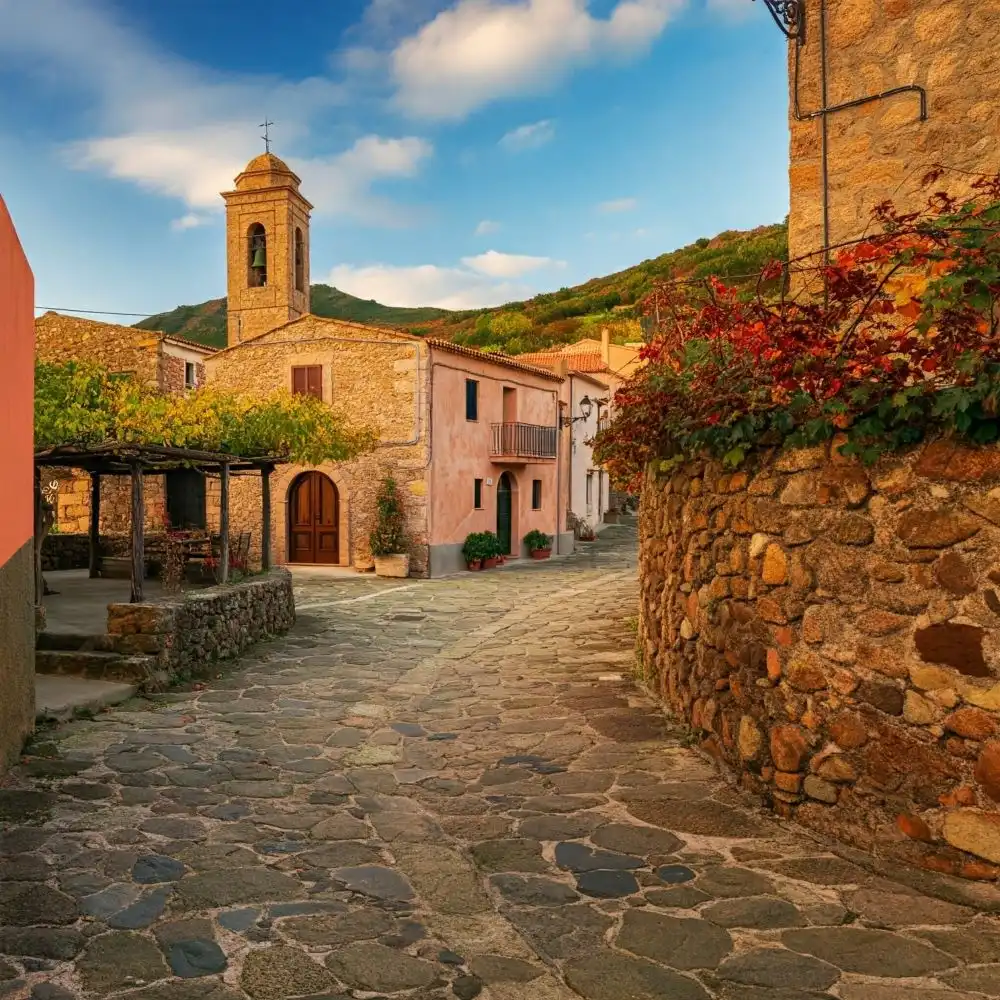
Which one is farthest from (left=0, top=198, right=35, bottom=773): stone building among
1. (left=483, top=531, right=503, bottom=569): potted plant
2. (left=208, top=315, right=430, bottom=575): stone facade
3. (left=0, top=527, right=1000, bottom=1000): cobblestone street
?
(left=483, top=531, right=503, bottom=569): potted plant

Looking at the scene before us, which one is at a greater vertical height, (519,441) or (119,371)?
(119,371)

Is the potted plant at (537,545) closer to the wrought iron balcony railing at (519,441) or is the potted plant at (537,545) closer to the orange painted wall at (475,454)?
the orange painted wall at (475,454)

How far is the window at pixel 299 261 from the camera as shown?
1007 inches

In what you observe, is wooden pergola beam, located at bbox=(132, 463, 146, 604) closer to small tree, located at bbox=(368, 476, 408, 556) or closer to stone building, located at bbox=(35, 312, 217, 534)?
small tree, located at bbox=(368, 476, 408, 556)

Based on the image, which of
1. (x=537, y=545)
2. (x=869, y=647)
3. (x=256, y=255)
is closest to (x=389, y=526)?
(x=537, y=545)

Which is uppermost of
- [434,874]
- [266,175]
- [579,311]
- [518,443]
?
[579,311]

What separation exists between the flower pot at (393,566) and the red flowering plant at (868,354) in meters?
13.9

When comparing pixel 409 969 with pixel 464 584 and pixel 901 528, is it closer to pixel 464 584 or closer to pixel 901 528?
pixel 901 528

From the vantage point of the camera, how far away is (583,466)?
2867 centimetres

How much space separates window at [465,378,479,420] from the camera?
20875 mm

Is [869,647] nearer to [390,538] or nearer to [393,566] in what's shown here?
[393,566]

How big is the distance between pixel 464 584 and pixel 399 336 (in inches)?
254

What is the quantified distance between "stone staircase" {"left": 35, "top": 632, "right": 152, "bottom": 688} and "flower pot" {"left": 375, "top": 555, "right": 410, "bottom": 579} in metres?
10.9

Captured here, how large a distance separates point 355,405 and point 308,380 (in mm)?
1568
